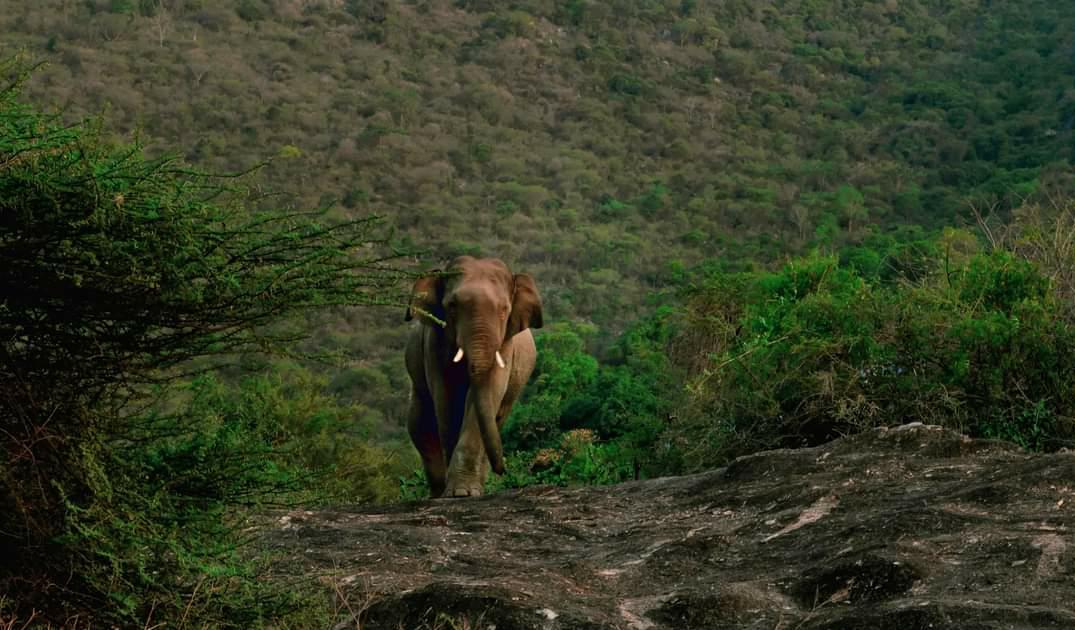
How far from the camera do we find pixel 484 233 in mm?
58750

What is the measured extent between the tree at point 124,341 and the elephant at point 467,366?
5.87m

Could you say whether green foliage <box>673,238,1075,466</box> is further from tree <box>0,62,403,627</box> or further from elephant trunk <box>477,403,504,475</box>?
tree <box>0,62,403,627</box>

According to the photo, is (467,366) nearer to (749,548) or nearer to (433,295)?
(433,295)

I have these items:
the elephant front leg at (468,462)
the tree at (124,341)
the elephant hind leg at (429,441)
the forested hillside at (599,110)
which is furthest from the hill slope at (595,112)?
the tree at (124,341)

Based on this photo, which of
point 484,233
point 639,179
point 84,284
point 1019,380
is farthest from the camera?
point 639,179

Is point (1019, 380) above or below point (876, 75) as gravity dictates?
above

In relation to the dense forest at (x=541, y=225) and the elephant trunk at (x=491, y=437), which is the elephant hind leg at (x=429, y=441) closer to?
the dense forest at (x=541, y=225)

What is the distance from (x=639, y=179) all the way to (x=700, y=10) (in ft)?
58.3

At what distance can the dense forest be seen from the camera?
25.8ft

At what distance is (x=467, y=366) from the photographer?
49.2ft

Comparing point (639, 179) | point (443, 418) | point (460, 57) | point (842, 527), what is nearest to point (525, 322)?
point (443, 418)

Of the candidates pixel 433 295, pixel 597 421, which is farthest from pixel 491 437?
pixel 597 421

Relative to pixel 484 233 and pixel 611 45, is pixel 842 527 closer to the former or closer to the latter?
pixel 484 233

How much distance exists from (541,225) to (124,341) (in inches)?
2078
